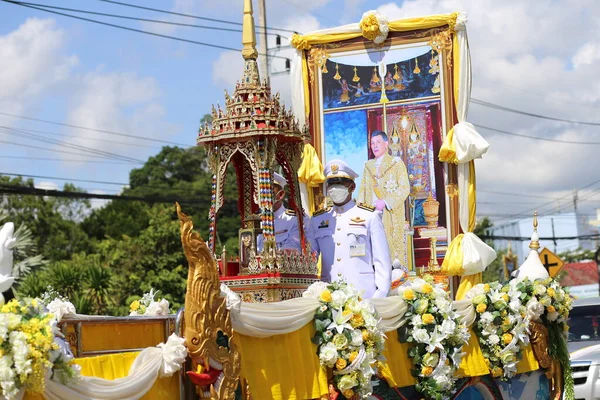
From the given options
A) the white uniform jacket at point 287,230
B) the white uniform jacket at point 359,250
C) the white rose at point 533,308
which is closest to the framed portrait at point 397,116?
the white rose at point 533,308

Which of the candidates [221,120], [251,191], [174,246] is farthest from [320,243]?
[174,246]

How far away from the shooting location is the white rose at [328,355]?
7.03 meters

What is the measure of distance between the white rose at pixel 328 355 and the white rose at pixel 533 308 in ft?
11.3

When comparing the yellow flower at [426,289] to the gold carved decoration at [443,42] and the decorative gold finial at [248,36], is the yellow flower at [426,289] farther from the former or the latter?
the gold carved decoration at [443,42]

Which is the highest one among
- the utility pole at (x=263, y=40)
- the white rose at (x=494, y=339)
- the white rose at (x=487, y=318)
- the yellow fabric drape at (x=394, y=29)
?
the utility pole at (x=263, y=40)

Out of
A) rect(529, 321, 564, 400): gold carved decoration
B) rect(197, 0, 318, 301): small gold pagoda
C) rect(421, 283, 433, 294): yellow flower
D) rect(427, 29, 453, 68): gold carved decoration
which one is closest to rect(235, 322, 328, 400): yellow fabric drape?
rect(421, 283, 433, 294): yellow flower

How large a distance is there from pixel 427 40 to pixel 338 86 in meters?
1.16

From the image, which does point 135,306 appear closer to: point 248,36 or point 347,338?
point 347,338

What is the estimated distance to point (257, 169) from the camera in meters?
8.98

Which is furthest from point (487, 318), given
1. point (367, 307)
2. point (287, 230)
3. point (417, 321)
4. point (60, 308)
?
point (60, 308)

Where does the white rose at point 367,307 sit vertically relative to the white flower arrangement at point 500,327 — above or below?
above

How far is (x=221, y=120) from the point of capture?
9.16m

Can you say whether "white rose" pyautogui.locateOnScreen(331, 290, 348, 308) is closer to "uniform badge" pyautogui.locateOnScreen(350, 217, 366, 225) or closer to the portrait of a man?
"uniform badge" pyautogui.locateOnScreen(350, 217, 366, 225)

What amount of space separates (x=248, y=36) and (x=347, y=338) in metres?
3.88
